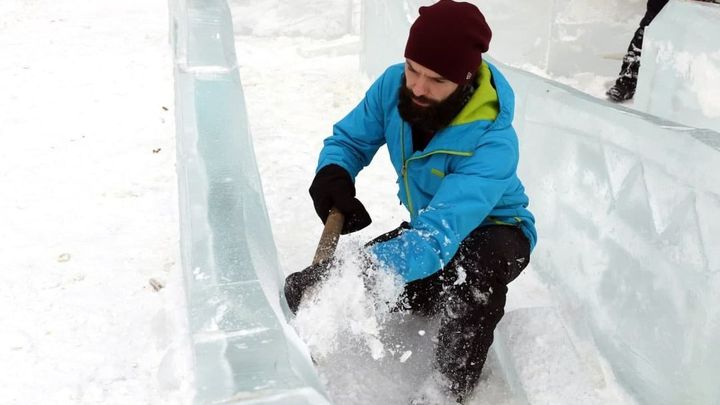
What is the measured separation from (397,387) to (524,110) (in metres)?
1.22

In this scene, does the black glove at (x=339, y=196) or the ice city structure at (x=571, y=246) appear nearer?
the ice city structure at (x=571, y=246)

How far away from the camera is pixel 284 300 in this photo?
1771mm

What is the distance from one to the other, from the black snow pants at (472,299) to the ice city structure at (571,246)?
9.4 inches

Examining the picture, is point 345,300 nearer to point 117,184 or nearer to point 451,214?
point 451,214

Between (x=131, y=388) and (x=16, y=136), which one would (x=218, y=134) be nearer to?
(x=131, y=388)

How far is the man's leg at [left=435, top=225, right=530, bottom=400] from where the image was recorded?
71.2 inches

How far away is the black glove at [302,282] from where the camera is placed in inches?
67.4

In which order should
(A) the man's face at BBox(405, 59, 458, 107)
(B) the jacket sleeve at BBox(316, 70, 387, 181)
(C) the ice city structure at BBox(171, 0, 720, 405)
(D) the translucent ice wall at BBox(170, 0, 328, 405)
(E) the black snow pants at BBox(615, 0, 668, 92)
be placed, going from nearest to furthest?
1. (D) the translucent ice wall at BBox(170, 0, 328, 405)
2. (C) the ice city structure at BBox(171, 0, 720, 405)
3. (A) the man's face at BBox(405, 59, 458, 107)
4. (B) the jacket sleeve at BBox(316, 70, 387, 181)
5. (E) the black snow pants at BBox(615, 0, 668, 92)

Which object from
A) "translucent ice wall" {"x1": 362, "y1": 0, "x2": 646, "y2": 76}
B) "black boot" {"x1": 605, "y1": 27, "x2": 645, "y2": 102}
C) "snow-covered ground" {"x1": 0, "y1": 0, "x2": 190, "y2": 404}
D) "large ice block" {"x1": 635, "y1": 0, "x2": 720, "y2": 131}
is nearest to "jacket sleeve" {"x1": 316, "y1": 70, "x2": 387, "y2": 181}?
"snow-covered ground" {"x1": 0, "y1": 0, "x2": 190, "y2": 404}

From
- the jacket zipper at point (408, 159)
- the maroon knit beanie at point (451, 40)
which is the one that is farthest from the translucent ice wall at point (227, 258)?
the maroon knit beanie at point (451, 40)

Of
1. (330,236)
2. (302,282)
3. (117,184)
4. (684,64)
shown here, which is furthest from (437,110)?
(684,64)

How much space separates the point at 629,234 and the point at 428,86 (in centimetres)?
75

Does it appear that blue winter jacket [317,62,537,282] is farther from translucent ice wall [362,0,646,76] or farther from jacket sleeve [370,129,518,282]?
translucent ice wall [362,0,646,76]

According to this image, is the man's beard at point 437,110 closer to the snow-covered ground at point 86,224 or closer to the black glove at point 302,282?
the black glove at point 302,282
